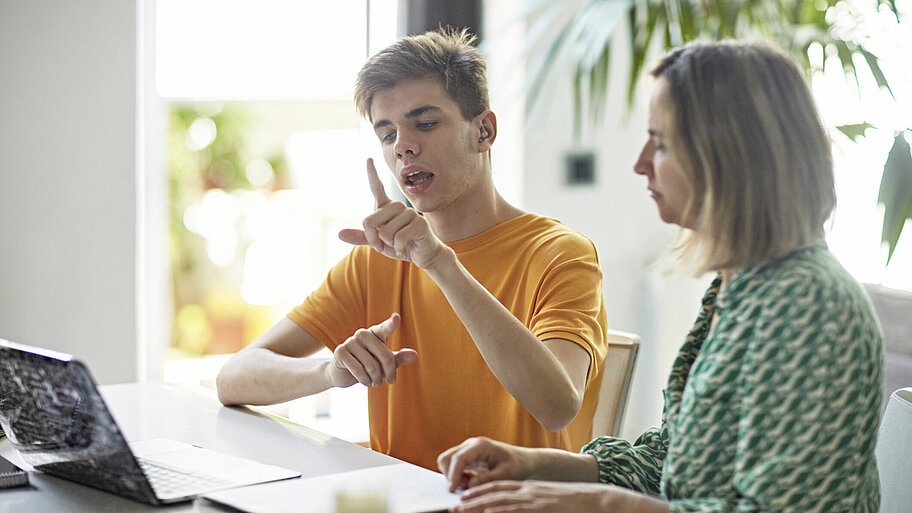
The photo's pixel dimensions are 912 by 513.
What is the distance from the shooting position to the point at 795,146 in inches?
34.4

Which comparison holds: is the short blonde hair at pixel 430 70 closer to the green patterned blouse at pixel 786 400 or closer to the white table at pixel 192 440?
the white table at pixel 192 440

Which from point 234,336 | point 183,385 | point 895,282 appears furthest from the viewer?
point 234,336

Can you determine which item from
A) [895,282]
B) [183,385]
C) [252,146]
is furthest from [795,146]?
[252,146]

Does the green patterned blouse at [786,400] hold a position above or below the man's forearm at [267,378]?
above

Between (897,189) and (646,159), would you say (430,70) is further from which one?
(897,189)

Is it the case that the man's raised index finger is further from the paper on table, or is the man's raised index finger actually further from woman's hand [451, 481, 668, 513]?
woman's hand [451, 481, 668, 513]

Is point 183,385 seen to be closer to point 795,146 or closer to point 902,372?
point 795,146

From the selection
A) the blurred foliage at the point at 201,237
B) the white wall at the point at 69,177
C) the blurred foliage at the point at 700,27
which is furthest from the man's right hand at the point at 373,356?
the blurred foliage at the point at 201,237

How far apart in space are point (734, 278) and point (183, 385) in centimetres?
116

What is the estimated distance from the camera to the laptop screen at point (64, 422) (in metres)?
0.94

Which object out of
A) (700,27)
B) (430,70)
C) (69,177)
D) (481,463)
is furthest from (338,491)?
(69,177)

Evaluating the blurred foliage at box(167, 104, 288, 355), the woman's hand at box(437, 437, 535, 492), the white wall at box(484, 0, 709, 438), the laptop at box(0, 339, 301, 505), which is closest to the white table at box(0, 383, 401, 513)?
the laptop at box(0, 339, 301, 505)

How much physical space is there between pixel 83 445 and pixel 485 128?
0.87m

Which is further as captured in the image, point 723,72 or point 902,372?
point 902,372
